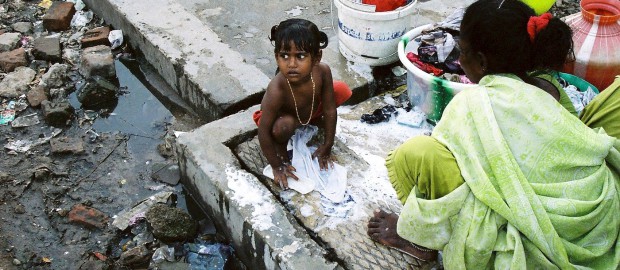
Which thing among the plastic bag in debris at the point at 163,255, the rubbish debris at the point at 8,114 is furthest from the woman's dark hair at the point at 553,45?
the rubbish debris at the point at 8,114

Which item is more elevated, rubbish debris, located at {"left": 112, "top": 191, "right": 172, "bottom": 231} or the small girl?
the small girl

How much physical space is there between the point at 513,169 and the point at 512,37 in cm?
44

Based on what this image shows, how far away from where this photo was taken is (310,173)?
287cm

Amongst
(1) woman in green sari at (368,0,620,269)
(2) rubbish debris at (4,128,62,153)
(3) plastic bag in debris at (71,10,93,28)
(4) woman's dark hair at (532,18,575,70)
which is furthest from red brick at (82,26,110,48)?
(4) woman's dark hair at (532,18,575,70)

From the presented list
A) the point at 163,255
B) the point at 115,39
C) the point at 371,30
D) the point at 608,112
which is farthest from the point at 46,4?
the point at 608,112

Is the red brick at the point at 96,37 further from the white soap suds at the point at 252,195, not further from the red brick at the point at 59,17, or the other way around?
the white soap suds at the point at 252,195

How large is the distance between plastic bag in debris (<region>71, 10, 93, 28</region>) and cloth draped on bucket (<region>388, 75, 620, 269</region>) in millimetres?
3685

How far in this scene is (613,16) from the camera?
3.35 meters

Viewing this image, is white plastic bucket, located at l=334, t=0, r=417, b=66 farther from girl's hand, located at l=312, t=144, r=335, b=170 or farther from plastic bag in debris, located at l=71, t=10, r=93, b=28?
plastic bag in debris, located at l=71, t=10, r=93, b=28

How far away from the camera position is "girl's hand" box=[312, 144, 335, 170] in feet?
9.49

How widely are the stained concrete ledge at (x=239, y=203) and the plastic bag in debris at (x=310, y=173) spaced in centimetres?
19

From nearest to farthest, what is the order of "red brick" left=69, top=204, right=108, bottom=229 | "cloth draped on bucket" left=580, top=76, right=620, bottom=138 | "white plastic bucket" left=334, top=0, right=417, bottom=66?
"cloth draped on bucket" left=580, top=76, right=620, bottom=138, "red brick" left=69, top=204, right=108, bottom=229, "white plastic bucket" left=334, top=0, right=417, bottom=66

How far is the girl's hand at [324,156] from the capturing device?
2.89 meters

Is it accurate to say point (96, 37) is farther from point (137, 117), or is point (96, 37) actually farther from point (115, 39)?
point (137, 117)
